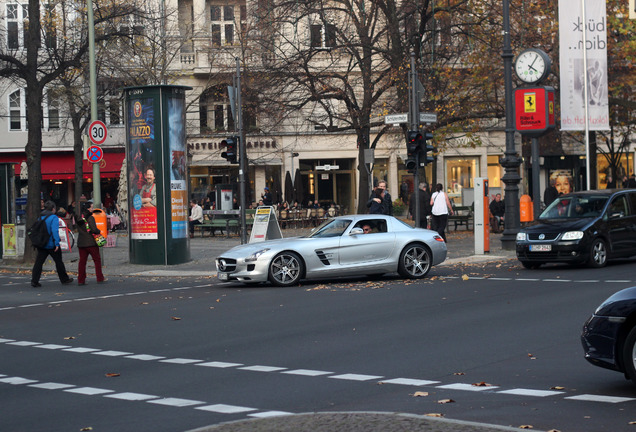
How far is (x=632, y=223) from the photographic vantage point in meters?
20.3

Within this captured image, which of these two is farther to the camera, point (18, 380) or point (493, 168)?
point (493, 168)

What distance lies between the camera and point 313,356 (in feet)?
32.8

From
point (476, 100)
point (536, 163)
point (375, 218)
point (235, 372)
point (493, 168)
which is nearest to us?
point (235, 372)

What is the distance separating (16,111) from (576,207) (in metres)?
38.6

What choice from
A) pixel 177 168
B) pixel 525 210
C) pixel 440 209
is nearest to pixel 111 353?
pixel 177 168

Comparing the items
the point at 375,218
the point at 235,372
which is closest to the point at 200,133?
the point at 375,218

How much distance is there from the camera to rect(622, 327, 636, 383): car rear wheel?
7.48 meters

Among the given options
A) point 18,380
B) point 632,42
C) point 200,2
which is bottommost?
point 18,380

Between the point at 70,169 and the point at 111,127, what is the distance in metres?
3.22

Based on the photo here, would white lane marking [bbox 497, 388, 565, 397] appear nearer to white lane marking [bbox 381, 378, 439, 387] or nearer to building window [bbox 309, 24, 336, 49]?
white lane marking [bbox 381, 378, 439, 387]

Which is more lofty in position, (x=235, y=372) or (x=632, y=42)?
(x=632, y=42)

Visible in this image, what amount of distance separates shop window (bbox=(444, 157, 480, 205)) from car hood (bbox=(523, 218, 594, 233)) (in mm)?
36162

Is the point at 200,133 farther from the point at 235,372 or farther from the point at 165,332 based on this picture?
the point at 235,372

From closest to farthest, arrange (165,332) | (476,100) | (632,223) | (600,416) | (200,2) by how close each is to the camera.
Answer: (600,416) → (165,332) → (632,223) → (476,100) → (200,2)
